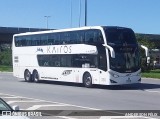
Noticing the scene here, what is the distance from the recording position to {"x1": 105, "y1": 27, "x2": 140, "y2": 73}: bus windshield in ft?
81.0

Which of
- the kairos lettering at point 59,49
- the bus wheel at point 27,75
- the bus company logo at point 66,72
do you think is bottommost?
the bus wheel at point 27,75

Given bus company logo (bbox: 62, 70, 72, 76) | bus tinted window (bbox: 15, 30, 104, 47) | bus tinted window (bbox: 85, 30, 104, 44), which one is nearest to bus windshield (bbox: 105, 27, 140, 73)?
bus tinted window (bbox: 85, 30, 104, 44)

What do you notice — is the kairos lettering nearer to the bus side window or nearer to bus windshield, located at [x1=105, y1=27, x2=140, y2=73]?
the bus side window

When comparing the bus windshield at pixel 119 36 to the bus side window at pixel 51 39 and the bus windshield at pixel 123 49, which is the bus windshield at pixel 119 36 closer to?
the bus windshield at pixel 123 49

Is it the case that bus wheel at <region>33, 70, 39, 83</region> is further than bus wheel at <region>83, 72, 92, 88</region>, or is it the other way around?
bus wheel at <region>33, 70, 39, 83</region>

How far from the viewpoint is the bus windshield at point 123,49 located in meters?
24.7

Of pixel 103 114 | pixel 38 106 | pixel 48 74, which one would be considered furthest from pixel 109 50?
pixel 103 114

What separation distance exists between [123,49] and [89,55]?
→ 210 centimetres

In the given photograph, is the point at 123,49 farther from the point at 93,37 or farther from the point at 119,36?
the point at 93,37

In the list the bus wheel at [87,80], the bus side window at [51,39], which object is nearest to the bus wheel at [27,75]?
the bus side window at [51,39]

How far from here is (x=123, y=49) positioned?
2502cm

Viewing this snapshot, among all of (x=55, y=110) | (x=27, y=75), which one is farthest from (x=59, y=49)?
(x=55, y=110)

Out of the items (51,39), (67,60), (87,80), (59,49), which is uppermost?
(51,39)

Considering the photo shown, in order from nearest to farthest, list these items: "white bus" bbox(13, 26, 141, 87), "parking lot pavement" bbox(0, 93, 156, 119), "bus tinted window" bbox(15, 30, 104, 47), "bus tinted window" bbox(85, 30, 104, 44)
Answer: "parking lot pavement" bbox(0, 93, 156, 119) → "white bus" bbox(13, 26, 141, 87) → "bus tinted window" bbox(85, 30, 104, 44) → "bus tinted window" bbox(15, 30, 104, 47)
